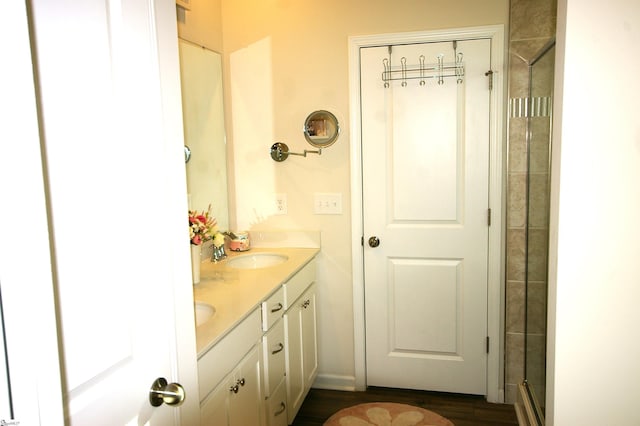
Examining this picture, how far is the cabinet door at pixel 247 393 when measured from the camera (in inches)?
65.4

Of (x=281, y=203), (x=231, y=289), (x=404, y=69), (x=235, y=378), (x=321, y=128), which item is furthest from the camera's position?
(x=281, y=203)

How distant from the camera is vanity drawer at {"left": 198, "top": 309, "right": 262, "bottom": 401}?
1.41 meters

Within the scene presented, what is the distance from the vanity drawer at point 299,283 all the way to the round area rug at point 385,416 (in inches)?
29.9

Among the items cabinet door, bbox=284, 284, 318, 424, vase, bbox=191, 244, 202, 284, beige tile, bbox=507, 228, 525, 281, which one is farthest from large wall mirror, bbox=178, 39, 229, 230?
beige tile, bbox=507, 228, 525, 281

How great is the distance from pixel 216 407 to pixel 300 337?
40.1 inches

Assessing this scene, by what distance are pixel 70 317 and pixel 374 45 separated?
236cm

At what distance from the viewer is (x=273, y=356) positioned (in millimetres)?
2070

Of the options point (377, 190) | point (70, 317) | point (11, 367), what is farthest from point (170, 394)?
point (377, 190)

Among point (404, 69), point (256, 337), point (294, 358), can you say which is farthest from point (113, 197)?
point (404, 69)

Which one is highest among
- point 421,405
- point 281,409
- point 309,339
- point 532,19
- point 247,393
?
point 532,19

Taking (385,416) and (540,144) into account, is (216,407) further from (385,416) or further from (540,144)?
(540,144)

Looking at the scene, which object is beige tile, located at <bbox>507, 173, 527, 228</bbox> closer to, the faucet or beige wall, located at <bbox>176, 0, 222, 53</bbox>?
the faucet

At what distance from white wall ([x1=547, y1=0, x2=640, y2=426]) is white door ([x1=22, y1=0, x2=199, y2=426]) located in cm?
107

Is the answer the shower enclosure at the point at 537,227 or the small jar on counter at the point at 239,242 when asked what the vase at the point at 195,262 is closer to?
the small jar on counter at the point at 239,242
